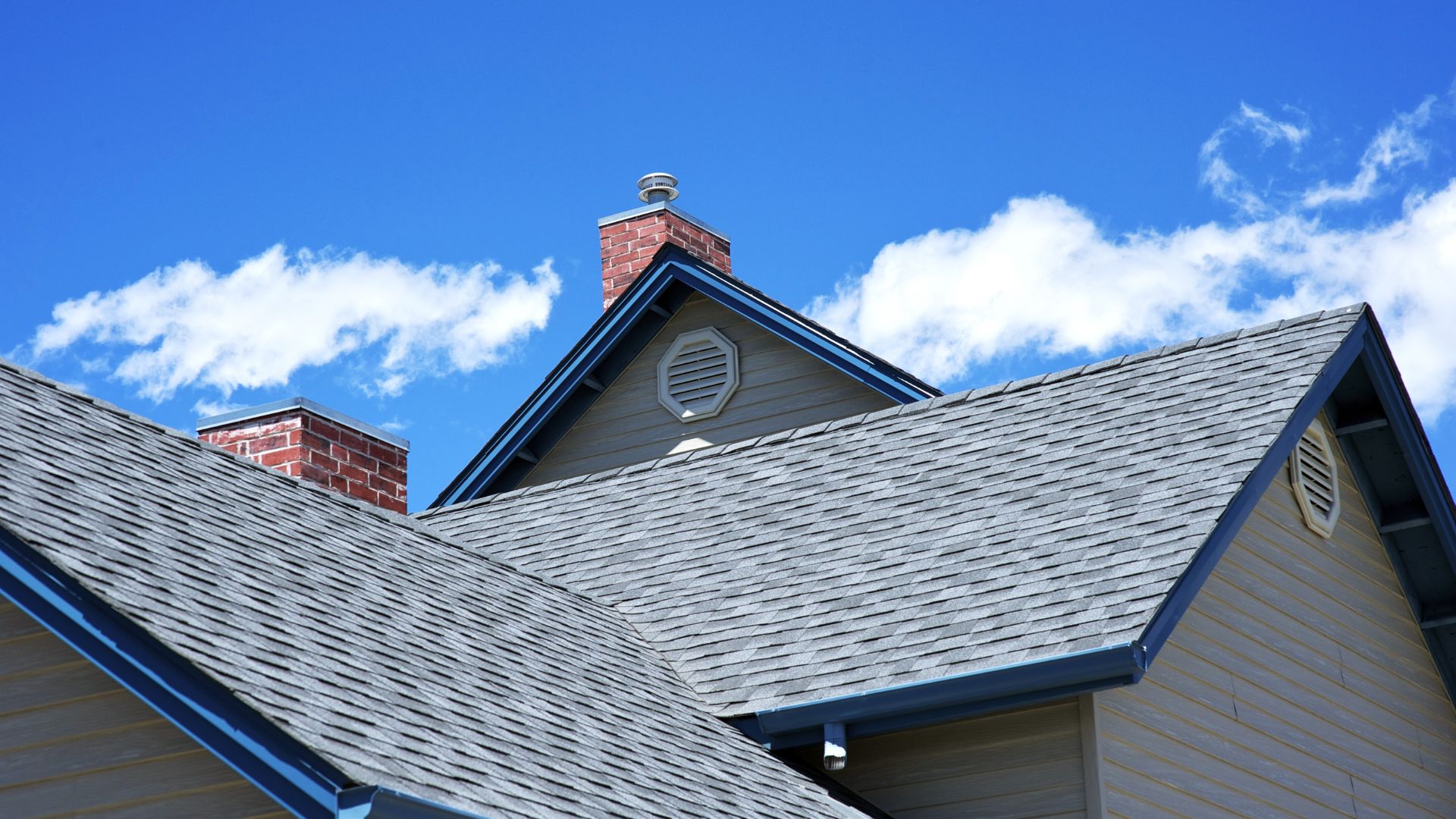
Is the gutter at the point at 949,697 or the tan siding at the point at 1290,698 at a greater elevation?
the tan siding at the point at 1290,698

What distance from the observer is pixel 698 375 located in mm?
Result: 17125

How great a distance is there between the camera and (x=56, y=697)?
679 cm

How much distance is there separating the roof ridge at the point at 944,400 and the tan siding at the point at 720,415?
253 cm

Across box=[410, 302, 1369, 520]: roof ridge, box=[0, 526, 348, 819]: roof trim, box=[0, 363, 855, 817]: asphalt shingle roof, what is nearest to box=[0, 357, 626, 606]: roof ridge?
box=[0, 363, 855, 817]: asphalt shingle roof

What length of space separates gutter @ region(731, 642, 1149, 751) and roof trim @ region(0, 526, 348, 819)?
3.83 meters

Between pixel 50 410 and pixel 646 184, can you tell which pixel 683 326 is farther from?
pixel 50 410

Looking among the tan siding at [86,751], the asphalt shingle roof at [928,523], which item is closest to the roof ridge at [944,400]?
the asphalt shingle roof at [928,523]

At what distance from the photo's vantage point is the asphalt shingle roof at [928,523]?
9.44 meters

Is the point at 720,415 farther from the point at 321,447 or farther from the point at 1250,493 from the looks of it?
the point at 1250,493

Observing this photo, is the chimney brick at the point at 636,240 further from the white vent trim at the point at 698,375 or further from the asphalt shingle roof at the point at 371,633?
the asphalt shingle roof at the point at 371,633

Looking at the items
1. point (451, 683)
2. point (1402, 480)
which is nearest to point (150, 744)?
point (451, 683)

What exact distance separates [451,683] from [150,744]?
1.71 meters

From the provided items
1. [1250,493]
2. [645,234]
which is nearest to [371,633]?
[1250,493]

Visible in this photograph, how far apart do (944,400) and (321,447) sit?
483 centimetres
